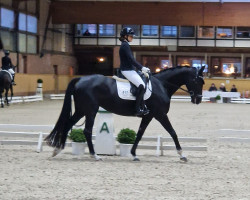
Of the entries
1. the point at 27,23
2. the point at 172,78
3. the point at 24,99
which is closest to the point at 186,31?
the point at 27,23

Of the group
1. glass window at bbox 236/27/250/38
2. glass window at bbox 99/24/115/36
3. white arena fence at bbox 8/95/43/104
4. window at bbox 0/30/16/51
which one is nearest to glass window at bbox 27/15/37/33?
window at bbox 0/30/16/51

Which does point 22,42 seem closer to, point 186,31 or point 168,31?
point 168,31

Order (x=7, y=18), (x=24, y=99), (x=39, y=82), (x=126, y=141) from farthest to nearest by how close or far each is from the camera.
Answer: (x=39, y=82) → (x=7, y=18) → (x=24, y=99) → (x=126, y=141)

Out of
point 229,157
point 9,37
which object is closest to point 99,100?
point 229,157

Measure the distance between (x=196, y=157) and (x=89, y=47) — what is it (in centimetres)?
3391

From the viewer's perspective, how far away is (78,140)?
→ 9977 millimetres

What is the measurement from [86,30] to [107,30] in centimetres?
163

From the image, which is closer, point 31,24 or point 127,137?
point 127,137

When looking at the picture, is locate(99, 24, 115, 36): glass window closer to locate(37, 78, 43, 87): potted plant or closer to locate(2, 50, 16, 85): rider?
locate(37, 78, 43, 87): potted plant

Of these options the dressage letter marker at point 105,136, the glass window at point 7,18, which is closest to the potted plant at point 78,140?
the dressage letter marker at point 105,136

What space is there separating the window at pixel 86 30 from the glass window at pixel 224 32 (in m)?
9.22

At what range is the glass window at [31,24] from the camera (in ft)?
115

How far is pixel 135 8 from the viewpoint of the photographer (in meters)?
38.8

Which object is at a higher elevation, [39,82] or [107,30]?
[107,30]
